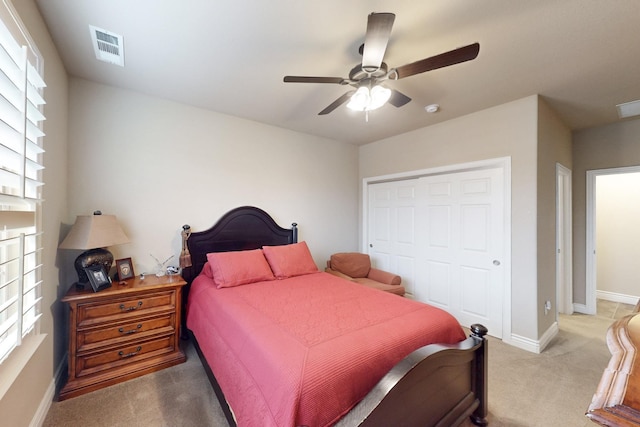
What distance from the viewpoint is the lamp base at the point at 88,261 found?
211cm

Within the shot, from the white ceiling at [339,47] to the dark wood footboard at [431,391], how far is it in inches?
77.1

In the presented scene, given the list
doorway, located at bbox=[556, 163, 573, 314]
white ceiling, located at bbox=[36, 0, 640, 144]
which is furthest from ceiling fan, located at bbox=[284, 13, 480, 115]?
doorway, located at bbox=[556, 163, 573, 314]

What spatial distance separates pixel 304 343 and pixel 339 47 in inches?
77.8

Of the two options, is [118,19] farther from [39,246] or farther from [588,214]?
[588,214]

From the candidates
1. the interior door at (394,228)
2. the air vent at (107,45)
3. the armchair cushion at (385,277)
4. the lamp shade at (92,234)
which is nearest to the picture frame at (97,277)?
the lamp shade at (92,234)

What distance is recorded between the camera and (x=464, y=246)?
127 inches

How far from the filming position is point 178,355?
91.7 inches

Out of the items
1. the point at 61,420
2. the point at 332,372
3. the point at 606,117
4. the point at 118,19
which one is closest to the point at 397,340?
the point at 332,372

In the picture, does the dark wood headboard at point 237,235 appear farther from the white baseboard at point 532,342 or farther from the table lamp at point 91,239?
the white baseboard at point 532,342

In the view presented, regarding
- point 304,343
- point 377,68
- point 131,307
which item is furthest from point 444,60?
point 131,307

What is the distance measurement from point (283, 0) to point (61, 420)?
2.94m

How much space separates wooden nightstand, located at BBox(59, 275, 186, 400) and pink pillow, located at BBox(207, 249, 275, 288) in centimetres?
35

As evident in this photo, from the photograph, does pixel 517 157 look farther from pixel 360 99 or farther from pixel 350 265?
pixel 350 265

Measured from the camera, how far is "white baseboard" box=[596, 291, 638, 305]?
4.11 m
